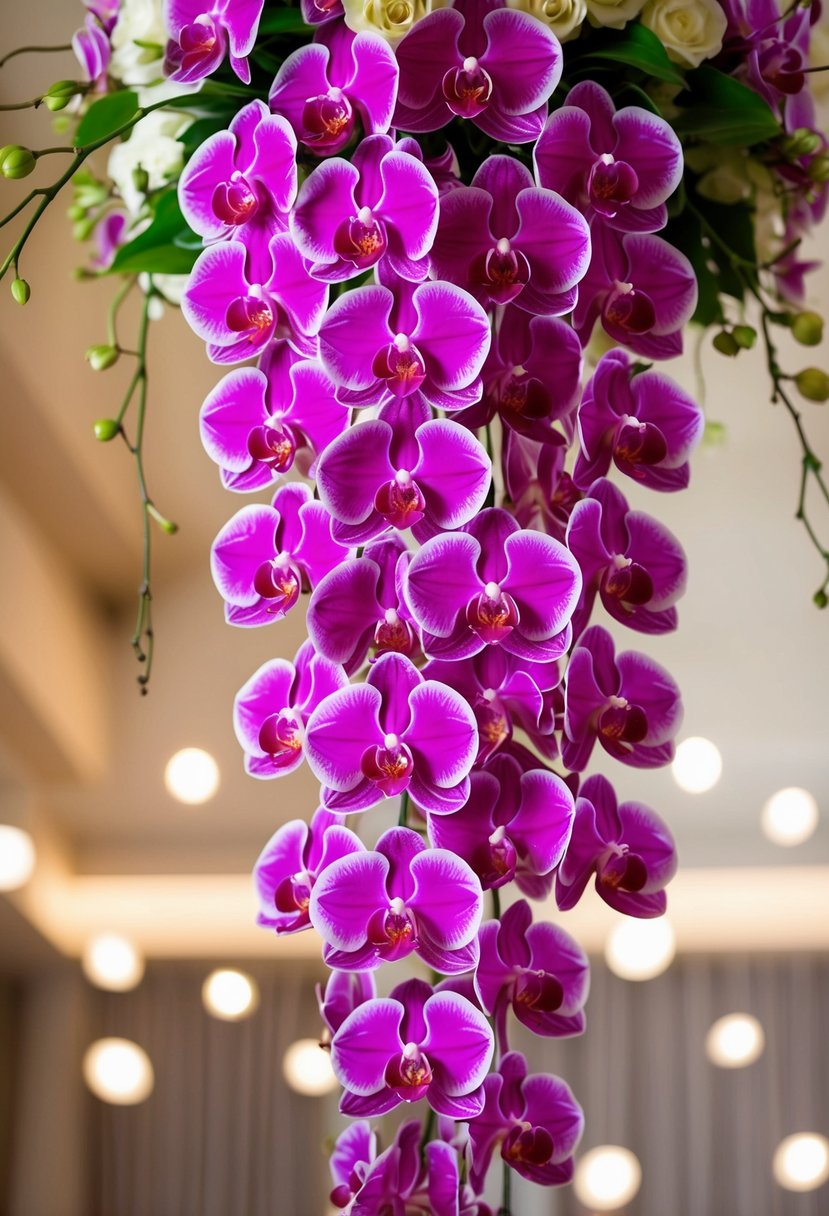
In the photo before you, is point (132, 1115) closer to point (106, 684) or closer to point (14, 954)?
point (14, 954)

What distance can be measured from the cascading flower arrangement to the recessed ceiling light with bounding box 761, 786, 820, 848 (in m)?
1.14

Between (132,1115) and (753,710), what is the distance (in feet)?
3.68

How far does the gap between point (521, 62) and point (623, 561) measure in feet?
0.95

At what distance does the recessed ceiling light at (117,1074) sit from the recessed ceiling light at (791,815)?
1.01 meters

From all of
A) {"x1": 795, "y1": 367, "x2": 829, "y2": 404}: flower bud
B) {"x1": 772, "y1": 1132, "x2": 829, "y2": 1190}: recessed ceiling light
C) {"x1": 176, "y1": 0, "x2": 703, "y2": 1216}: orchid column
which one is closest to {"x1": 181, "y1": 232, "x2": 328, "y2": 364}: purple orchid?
{"x1": 176, "y1": 0, "x2": 703, "y2": 1216}: orchid column

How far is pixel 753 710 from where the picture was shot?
183 cm

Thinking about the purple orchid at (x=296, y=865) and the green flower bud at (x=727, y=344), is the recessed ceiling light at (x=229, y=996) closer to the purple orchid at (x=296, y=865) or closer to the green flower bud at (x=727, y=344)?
the purple orchid at (x=296, y=865)

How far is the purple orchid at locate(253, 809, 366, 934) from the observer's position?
2.18 feet

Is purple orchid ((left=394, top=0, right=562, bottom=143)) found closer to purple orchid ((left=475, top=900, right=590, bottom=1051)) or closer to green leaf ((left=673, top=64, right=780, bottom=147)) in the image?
green leaf ((left=673, top=64, right=780, bottom=147))

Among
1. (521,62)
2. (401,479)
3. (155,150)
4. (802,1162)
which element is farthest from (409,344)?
(802,1162)

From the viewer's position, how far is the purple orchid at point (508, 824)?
64 centimetres

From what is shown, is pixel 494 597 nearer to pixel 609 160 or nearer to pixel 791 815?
pixel 609 160

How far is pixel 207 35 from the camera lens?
720 mm

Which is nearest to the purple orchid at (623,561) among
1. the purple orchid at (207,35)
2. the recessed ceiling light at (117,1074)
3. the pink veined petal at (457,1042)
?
the pink veined petal at (457,1042)
